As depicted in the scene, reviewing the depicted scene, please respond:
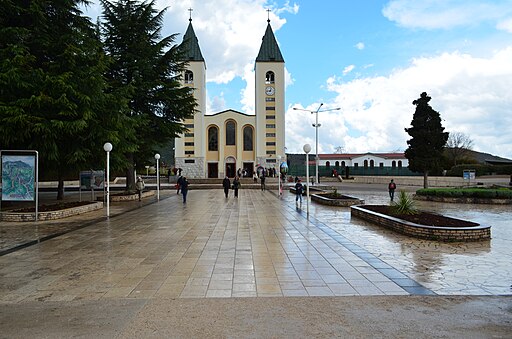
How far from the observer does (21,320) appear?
4609 millimetres

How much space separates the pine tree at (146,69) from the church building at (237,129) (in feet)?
114

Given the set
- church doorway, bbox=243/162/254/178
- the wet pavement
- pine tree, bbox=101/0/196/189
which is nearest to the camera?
the wet pavement

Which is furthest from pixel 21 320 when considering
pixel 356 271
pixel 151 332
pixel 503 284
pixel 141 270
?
pixel 503 284

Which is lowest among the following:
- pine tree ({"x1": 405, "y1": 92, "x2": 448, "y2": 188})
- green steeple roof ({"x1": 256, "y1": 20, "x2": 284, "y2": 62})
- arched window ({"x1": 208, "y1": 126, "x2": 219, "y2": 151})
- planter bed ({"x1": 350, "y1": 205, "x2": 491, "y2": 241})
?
planter bed ({"x1": 350, "y1": 205, "x2": 491, "y2": 241})

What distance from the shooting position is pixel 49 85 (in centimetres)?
1508

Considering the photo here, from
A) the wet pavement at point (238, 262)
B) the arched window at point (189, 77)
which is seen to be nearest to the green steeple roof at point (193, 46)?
the arched window at point (189, 77)

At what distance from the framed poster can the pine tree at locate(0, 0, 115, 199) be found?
1.79 meters

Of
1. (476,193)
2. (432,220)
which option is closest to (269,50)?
(476,193)

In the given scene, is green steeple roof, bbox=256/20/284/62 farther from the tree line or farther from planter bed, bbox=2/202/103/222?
planter bed, bbox=2/202/103/222

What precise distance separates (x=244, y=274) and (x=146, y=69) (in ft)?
67.2

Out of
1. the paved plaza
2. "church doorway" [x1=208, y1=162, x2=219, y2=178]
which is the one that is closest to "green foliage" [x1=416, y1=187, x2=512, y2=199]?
the paved plaza

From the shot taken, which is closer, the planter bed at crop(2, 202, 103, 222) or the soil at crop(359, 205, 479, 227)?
the soil at crop(359, 205, 479, 227)

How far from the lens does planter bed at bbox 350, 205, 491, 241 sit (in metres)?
9.62

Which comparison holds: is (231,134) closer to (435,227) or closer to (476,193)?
(476,193)
